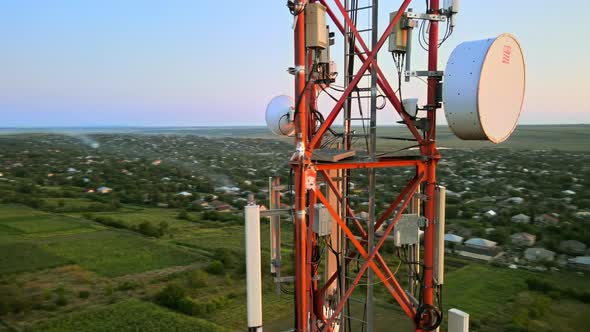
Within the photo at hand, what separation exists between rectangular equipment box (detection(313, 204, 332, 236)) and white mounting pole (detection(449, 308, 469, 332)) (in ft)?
4.64

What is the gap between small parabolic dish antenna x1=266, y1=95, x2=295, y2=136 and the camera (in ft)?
18.0

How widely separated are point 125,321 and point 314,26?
1396cm

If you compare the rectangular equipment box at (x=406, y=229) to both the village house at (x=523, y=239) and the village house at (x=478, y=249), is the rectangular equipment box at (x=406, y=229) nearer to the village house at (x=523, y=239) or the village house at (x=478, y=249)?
the village house at (x=478, y=249)

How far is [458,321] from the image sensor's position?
420 centimetres

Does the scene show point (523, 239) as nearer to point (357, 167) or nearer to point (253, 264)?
point (357, 167)

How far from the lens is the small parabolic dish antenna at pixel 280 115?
18.0ft

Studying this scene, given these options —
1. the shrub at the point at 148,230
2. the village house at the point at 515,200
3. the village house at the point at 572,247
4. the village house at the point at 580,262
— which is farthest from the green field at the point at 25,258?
the village house at the point at 515,200

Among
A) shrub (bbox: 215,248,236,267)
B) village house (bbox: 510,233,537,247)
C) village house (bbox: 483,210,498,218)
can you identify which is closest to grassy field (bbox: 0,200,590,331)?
shrub (bbox: 215,248,236,267)

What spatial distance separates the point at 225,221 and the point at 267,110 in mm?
28073

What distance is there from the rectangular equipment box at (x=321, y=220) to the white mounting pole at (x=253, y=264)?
0.81 m

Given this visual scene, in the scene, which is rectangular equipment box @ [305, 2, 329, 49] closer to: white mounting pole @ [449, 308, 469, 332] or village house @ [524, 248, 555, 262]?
white mounting pole @ [449, 308, 469, 332]

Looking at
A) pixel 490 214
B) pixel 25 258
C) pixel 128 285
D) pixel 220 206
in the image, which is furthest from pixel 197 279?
pixel 490 214

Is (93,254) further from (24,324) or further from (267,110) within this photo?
(267,110)

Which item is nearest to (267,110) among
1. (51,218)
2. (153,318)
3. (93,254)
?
(153,318)
